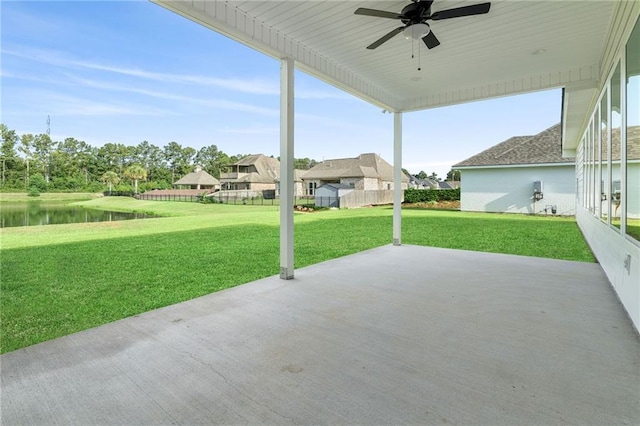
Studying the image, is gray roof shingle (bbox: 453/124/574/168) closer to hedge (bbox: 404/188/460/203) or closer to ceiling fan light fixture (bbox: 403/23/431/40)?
hedge (bbox: 404/188/460/203)

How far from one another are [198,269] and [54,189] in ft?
13.8

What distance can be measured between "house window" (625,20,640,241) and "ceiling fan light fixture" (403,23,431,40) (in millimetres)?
1584

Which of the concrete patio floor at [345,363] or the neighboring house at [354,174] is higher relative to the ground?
the neighboring house at [354,174]

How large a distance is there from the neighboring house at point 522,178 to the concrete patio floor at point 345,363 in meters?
12.0

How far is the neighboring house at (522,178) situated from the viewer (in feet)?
43.1

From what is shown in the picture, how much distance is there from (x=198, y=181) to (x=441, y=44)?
1884cm

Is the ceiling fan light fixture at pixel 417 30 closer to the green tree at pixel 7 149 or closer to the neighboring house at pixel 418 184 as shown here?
the green tree at pixel 7 149

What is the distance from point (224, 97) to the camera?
17.2 metres

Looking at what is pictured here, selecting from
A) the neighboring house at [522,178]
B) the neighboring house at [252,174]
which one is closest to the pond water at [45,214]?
the neighboring house at [522,178]

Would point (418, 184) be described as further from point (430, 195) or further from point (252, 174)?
point (252, 174)

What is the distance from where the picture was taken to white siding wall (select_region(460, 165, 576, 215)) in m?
13.1

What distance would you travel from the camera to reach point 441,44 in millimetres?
3844

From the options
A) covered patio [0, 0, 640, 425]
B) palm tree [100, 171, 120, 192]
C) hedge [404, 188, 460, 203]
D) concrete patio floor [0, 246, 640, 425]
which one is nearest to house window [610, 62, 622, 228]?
covered patio [0, 0, 640, 425]

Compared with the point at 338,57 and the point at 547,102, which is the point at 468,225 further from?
the point at 547,102
